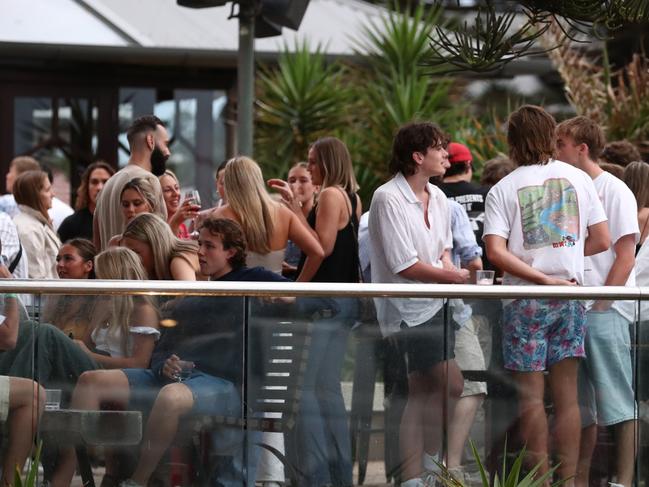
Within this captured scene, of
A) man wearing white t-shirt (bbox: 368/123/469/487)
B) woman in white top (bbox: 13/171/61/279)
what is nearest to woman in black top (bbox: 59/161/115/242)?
woman in white top (bbox: 13/171/61/279)

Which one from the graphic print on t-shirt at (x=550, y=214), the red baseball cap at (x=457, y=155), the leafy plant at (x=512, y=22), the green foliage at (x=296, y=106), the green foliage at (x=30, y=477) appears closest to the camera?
the green foliage at (x=30, y=477)

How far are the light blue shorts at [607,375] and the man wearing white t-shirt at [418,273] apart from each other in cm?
62

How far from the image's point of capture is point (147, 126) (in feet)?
27.3

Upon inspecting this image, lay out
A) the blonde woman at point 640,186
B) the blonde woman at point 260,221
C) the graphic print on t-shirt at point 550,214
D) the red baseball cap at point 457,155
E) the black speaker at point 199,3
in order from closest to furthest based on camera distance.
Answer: the graphic print on t-shirt at point 550,214 < the blonde woman at point 260,221 < the blonde woman at point 640,186 < the red baseball cap at point 457,155 < the black speaker at point 199,3

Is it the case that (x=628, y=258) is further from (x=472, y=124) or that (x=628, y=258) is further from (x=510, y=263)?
(x=472, y=124)

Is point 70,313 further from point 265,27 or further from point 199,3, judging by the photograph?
point 265,27

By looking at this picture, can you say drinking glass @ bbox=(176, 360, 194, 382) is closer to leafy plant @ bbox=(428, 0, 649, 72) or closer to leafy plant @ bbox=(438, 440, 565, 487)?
leafy plant @ bbox=(438, 440, 565, 487)

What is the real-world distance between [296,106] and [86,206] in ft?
22.4

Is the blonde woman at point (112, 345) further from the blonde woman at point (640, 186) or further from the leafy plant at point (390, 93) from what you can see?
the leafy plant at point (390, 93)

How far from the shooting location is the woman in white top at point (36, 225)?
8.75 m

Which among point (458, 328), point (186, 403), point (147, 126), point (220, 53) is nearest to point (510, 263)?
point (458, 328)

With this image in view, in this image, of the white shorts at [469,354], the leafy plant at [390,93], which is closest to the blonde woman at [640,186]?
the white shorts at [469,354]

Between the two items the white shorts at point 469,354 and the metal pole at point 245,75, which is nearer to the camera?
the white shorts at point 469,354

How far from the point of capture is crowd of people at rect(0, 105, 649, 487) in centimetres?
616
